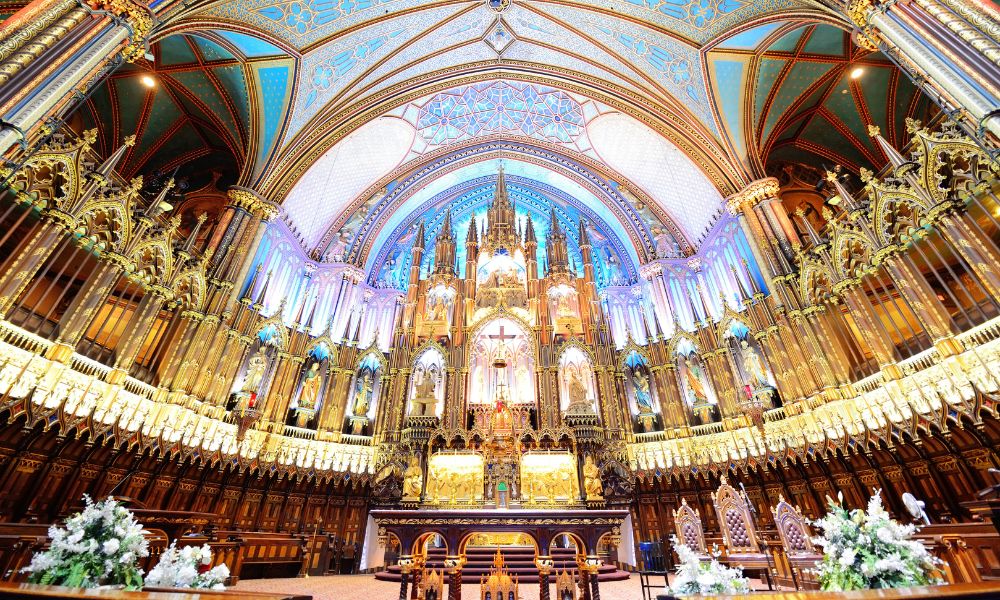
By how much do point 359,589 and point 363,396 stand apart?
795cm

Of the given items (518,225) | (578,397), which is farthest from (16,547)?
(518,225)

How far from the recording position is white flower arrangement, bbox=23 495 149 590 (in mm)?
4012

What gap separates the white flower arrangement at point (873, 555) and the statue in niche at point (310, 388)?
49.4ft

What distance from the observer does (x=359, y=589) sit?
9.59 meters

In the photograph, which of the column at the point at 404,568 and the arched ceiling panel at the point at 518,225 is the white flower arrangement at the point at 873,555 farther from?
the arched ceiling panel at the point at 518,225

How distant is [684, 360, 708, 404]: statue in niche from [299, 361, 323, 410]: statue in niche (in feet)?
45.7

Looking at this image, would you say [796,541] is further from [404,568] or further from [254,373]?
[254,373]

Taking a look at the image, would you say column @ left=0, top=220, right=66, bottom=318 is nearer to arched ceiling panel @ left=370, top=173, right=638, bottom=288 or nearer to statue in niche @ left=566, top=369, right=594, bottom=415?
arched ceiling panel @ left=370, top=173, right=638, bottom=288

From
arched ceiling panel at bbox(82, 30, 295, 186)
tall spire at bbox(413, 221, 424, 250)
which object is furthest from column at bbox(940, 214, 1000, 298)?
arched ceiling panel at bbox(82, 30, 295, 186)

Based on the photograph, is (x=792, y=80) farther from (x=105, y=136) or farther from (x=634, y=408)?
(x=105, y=136)

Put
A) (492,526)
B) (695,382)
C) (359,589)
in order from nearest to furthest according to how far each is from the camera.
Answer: (492,526), (359,589), (695,382)

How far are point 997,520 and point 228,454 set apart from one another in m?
15.2

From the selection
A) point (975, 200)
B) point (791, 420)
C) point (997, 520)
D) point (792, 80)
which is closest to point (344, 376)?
point (791, 420)

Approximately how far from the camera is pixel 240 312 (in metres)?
13.9
